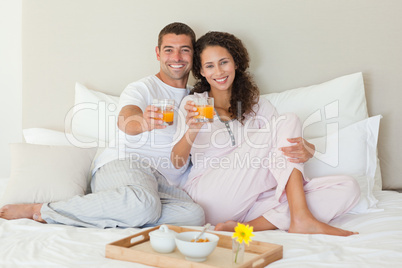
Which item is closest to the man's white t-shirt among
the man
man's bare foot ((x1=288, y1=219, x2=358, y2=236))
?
the man

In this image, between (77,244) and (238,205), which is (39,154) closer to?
(77,244)

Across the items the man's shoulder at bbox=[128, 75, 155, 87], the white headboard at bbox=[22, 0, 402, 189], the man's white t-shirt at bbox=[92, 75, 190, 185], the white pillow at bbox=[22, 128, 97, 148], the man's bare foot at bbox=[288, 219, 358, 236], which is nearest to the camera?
the man's bare foot at bbox=[288, 219, 358, 236]

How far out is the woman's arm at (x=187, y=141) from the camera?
1.87m

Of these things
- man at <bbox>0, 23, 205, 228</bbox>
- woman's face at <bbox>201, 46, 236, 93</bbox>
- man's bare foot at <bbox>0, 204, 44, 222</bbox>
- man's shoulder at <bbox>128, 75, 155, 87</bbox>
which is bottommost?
man's bare foot at <bbox>0, 204, 44, 222</bbox>

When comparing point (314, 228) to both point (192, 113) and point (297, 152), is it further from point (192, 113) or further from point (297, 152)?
point (192, 113)

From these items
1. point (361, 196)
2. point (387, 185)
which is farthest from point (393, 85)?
point (361, 196)

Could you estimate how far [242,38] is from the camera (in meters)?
2.65

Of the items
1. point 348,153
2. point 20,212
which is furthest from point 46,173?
point 348,153

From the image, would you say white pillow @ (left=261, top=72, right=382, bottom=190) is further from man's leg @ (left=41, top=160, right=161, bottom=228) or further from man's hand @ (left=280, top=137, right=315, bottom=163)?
man's leg @ (left=41, top=160, right=161, bottom=228)

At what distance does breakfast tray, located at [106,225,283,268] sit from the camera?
4.25 feet

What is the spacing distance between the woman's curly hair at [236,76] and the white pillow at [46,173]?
0.69 m

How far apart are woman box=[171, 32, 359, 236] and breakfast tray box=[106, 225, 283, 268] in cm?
38

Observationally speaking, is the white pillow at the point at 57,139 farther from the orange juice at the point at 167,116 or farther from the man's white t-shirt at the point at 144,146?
the orange juice at the point at 167,116

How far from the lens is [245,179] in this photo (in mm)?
1975
